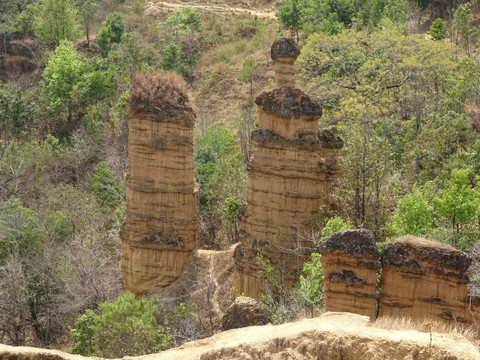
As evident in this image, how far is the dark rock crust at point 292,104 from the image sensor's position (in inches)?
698

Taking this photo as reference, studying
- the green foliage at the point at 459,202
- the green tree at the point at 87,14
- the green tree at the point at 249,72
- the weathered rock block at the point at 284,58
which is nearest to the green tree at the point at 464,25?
the green tree at the point at 249,72

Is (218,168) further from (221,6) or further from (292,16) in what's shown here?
(221,6)

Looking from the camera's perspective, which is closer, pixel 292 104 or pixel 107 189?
pixel 292 104

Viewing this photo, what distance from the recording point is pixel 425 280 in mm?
13719

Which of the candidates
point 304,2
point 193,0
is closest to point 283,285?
point 304,2

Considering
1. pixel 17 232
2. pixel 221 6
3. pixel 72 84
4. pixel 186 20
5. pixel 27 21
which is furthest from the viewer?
pixel 221 6

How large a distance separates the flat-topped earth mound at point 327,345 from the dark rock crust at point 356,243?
3.02 meters

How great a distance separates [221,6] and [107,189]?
28404mm

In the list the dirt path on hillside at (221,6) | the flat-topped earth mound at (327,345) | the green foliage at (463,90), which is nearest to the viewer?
the flat-topped earth mound at (327,345)

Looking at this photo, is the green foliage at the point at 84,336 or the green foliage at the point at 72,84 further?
the green foliage at the point at 72,84

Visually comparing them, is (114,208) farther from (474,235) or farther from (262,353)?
(262,353)

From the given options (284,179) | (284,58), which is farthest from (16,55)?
(284,179)

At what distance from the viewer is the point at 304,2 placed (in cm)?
4469

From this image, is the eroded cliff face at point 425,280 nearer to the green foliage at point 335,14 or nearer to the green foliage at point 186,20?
the green foliage at point 335,14
